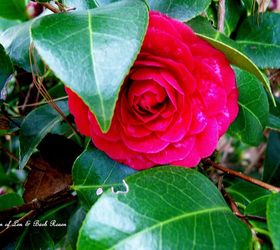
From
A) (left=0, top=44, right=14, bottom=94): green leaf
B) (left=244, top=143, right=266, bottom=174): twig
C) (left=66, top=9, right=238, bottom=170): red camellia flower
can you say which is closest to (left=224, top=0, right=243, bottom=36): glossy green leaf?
(left=66, top=9, right=238, bottom=170): red camellia flower

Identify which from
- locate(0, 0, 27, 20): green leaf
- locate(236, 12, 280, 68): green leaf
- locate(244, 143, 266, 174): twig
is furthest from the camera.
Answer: locate(244, 143, 266, 174): twig

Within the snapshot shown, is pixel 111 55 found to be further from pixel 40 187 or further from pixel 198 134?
pixel 40 187

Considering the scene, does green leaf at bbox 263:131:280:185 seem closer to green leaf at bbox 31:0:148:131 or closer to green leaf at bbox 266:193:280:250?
green leaf at bbox 266:193:280:250

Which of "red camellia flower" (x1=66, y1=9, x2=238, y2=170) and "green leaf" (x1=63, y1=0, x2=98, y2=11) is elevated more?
"green leaf" (x1=63, y1=0, x2=98, y2=11)

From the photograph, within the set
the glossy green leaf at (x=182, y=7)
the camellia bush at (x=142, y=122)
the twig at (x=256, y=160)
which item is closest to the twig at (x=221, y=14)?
the camellia bush at (x=142, y=122)

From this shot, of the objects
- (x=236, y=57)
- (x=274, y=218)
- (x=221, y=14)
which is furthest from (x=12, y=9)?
(x=274, y=218)
